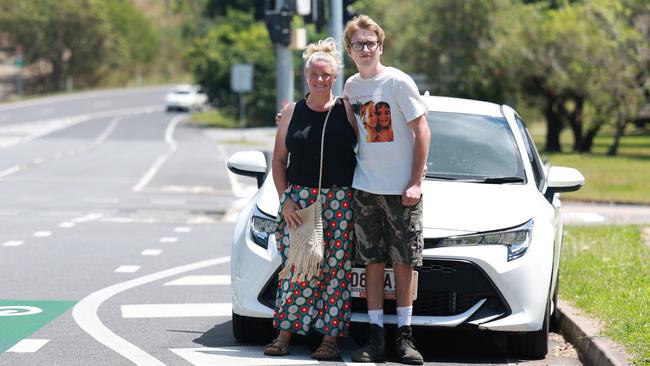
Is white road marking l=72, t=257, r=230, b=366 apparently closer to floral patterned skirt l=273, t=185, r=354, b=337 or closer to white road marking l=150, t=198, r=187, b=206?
floral patterned skirt l=273, t=185, r=354, b=337

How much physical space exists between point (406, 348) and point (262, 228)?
3.61 feet

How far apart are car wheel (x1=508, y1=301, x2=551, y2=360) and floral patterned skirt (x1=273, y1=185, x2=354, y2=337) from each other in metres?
1.04

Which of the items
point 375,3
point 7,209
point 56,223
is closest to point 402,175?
point 56,223

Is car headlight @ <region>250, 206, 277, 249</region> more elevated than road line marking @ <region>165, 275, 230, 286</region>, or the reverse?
car headlight @ <region>250, 206, 277, 249</region>

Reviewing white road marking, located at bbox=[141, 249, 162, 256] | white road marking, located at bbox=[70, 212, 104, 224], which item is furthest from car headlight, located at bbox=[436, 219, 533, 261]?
white road marking, located at bbox=[70, 212, 104, 224]

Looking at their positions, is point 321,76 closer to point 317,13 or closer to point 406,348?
point 406,348

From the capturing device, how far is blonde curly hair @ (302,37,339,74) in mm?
6922

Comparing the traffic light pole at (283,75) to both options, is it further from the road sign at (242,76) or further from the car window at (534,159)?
the road sign at (242,76)

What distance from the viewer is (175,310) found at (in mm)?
9055

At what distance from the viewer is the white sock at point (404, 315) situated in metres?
6.87

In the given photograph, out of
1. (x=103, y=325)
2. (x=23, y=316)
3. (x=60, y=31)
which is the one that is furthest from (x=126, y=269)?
(x=60, y=31)

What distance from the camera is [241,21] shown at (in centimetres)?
6350

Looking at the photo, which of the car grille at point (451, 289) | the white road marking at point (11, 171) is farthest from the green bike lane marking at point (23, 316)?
the white road marking at point (11, 171)

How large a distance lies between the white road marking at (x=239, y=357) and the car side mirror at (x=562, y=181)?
1.99m
